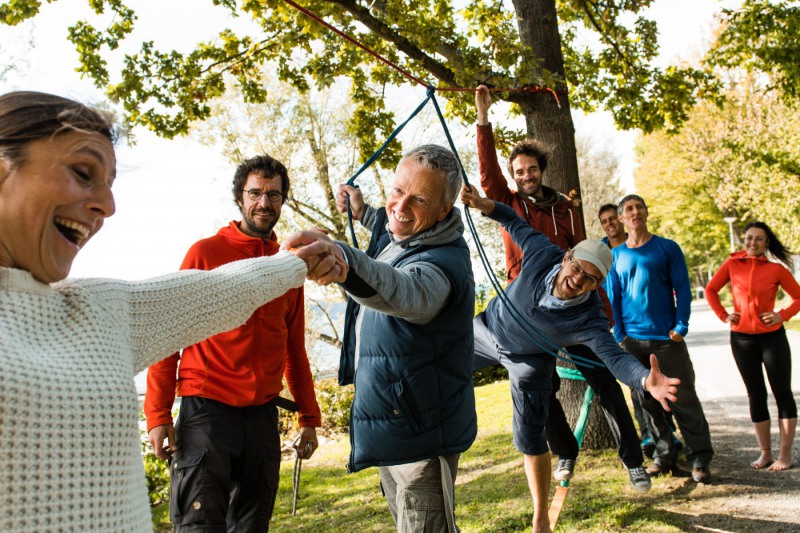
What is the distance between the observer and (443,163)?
3074 millimetres

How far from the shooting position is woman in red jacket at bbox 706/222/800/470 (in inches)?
251

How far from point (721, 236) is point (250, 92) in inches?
1402

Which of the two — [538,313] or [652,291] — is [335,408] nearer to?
[652,291]

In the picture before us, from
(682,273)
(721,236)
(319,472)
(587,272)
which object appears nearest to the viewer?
(587,272)

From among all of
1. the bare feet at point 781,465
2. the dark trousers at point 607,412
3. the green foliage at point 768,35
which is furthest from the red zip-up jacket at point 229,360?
the green foliage at point 768,35

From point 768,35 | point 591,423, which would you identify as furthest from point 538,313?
point 768,35

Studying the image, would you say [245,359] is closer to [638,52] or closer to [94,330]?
[94,330]

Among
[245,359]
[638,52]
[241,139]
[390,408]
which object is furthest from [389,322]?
[241,139]

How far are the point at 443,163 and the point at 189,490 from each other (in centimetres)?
194

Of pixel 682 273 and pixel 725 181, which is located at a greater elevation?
pixel 725 181

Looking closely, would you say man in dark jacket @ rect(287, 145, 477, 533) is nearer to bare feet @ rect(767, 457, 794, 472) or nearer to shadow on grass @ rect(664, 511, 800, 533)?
shadow on grass @ rect(664, 511, 800, 533)

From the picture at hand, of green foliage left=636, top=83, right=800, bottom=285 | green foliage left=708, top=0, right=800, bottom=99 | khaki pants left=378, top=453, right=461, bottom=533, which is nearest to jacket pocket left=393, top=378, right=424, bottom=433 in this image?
khaki pants left=378, top=453, right=461, bottom=533

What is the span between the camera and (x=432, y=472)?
296cm

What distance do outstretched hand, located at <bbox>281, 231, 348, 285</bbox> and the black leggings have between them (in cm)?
553
